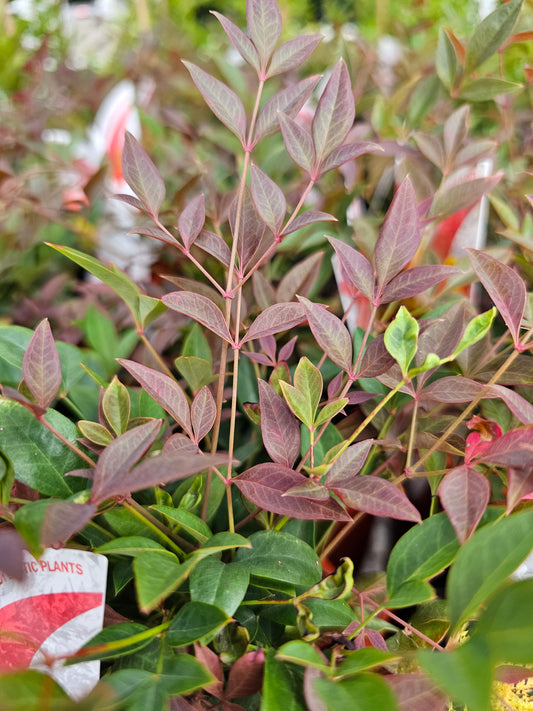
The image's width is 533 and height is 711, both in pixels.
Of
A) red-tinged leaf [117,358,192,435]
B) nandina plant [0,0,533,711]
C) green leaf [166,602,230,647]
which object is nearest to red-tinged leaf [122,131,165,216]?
nandina plant [0,0,533,711]

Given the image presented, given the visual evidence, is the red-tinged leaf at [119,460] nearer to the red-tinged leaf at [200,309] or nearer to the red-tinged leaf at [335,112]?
the red-tinged leaf at [200,309]

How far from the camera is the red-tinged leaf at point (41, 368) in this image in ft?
1.14

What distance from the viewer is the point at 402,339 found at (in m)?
0.32

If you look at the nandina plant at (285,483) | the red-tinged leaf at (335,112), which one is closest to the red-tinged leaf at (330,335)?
the nandina plant at (285,483)

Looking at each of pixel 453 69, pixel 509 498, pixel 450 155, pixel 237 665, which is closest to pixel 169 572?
pixel 237 665

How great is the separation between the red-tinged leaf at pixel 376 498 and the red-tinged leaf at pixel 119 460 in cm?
10

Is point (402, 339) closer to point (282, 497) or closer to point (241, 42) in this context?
point (282, 497)

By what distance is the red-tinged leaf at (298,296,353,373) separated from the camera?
1.12ft

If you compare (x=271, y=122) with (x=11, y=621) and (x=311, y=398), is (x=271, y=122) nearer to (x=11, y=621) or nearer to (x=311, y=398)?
(x=311, y=398)

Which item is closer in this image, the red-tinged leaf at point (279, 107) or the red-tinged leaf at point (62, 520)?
the red-tinged leaf at point (62, 520)

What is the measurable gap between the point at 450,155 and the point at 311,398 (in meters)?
0.31

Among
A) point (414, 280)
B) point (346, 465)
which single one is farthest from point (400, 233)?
point (346, 465)

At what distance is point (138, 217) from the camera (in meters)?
0.79

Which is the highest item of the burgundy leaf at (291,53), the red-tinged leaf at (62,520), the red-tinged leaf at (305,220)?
the burgundy leaf at (291,53)
